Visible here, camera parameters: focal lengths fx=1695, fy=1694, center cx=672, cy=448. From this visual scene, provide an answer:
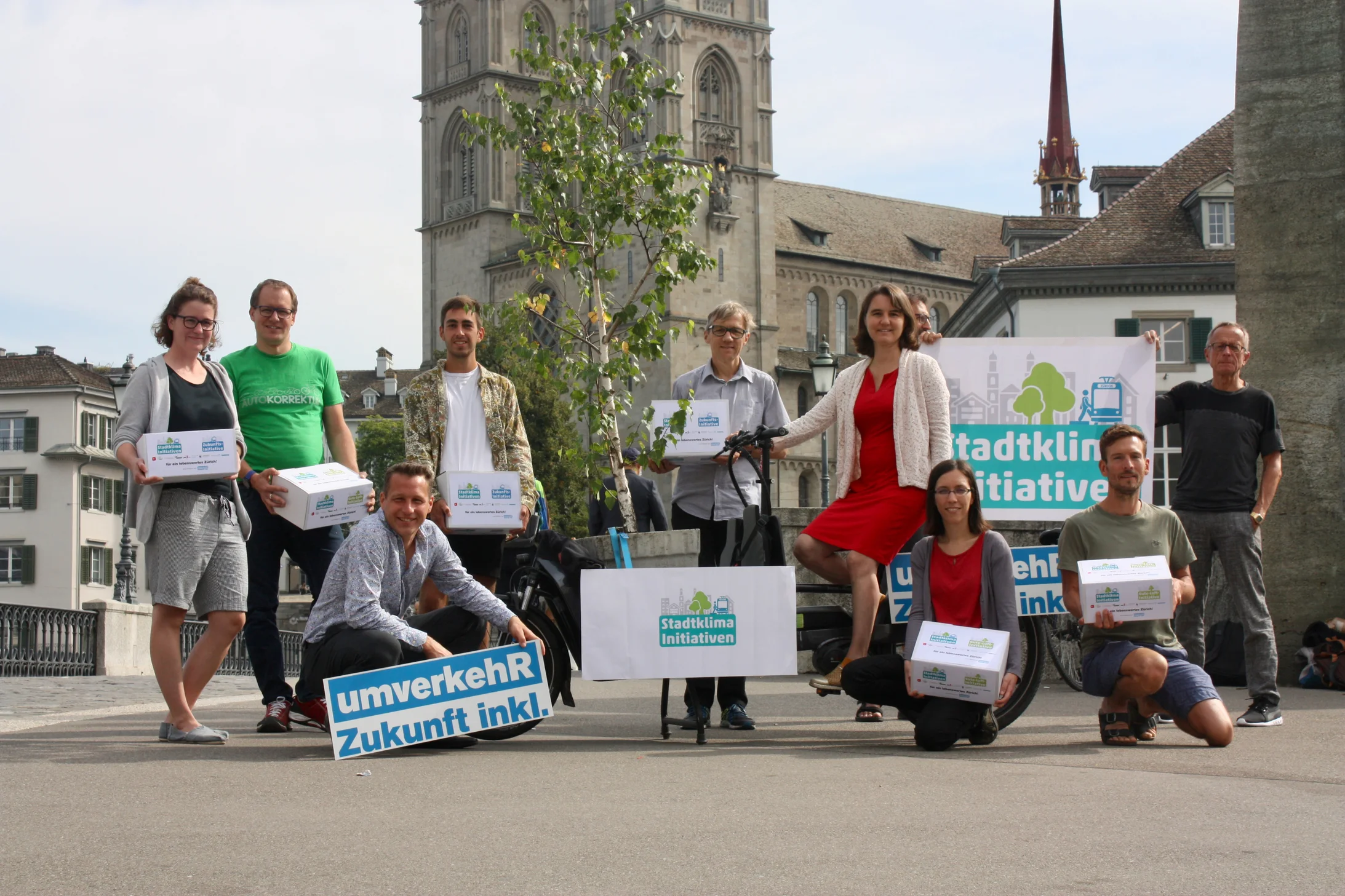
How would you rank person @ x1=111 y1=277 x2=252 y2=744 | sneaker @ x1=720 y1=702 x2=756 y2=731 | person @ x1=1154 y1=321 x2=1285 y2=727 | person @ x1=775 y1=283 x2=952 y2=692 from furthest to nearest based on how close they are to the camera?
person @ x1=1154 y1=321 x2=1285 y2=727
sneaker @ x1=720 y1=702 x2=756 y2=731
person @ x1=775 y1=283 x2=952 y2=692
person @ x1=111 y1=277 x2=252 y2=744

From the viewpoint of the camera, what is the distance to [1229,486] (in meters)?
8.67

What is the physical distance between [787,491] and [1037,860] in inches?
3077

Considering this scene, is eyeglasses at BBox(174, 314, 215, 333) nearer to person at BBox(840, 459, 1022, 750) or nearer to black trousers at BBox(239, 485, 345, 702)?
black trousers at BBox(239, 485, 345, 702)

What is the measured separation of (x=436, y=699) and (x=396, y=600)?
1.83ft

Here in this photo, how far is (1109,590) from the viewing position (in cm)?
734

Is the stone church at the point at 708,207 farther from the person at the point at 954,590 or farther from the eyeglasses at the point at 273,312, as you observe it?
the person at the point at 954,590

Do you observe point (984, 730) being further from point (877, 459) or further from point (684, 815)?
point (684, 815)

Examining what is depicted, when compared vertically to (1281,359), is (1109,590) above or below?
below

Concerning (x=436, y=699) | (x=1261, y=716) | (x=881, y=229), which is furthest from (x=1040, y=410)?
(x=881, y=229)

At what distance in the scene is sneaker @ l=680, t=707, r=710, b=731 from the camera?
7.38 m

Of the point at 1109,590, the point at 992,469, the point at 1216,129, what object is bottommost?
the point at 1109,590

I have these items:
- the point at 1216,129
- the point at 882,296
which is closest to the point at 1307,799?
the point at 882,296

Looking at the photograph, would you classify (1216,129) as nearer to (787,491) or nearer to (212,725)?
(787,491)

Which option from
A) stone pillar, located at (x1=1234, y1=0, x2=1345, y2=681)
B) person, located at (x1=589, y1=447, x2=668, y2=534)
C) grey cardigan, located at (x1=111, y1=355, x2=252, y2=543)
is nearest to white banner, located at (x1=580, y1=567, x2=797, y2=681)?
grey cardigan, located at (x1=111, y1=355, x2=252, y2=543)
